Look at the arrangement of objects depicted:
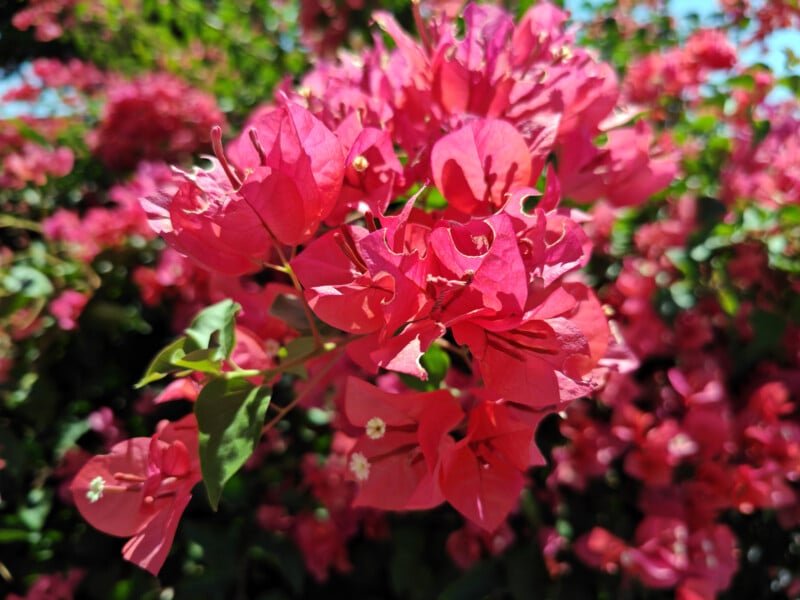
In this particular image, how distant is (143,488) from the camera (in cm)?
50

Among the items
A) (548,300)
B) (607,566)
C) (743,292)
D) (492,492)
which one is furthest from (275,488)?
(743,292)

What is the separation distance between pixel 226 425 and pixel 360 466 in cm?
11

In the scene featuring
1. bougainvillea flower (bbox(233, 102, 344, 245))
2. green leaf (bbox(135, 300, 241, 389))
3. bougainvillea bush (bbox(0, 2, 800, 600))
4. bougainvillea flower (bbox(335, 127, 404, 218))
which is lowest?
bougainvillea bush (bbox(0, 2, 800, 600))

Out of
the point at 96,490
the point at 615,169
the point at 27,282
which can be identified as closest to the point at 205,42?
the point at 27,282

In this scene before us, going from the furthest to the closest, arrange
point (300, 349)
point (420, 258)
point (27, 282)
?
point (27, 282), point (300, 349), point (420, 258)

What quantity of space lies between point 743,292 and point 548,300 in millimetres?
953

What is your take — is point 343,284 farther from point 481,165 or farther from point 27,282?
point 27,282

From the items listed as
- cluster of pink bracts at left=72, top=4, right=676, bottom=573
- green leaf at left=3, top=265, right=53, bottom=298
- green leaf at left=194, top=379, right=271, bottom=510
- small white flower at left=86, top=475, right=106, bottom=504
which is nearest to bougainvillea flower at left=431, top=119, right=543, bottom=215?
cluster of pink bracts at left=72, top=4, right=676, bottom=573

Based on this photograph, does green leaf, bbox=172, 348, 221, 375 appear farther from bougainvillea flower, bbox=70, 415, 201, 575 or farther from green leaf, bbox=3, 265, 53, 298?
green leaf, bbox=3, 265, 53, 298

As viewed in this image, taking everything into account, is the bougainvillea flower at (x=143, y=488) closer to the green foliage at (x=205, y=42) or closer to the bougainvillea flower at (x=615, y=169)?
the bougainvillea flower at (x=615, y=169)

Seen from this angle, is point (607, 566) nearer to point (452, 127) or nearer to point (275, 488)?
point (275, 488)

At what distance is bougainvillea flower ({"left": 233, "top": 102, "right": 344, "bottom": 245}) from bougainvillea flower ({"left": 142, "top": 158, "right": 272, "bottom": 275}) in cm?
1

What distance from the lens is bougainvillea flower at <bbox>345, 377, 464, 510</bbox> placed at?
1.60 ft

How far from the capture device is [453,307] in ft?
1.46
